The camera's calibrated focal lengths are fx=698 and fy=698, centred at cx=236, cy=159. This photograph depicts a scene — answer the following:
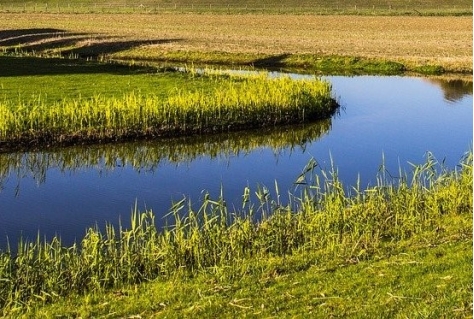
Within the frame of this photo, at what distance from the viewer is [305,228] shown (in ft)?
42.7

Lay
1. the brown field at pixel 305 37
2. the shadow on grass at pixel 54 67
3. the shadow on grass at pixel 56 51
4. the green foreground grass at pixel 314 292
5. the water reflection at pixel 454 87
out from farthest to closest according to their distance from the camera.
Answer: the brown field at pixel 305 37
the shadow on grass at pixel 56 51
the shadow on grass at pixel 54 67
the water reflection at pixel 454 87
the green foreground grass at pixel 314 292

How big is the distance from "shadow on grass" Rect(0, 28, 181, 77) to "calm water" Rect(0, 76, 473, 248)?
14.9 m

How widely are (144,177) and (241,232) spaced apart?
321 inches

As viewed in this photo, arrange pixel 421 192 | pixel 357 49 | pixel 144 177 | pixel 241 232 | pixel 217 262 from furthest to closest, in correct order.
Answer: pixel 357 49 → pixel 144 177 → pixel 421 192 → pixel 241 232 → pixel 217 262

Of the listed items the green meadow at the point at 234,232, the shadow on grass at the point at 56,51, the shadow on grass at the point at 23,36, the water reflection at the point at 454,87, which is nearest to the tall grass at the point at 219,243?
the green meadow at the point at 234,232

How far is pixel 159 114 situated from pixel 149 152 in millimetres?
2345

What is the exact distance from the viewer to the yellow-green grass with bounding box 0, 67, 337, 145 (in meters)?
22.7

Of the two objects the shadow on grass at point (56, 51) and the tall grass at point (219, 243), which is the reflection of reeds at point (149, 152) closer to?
the tall grass at point (219, 243)

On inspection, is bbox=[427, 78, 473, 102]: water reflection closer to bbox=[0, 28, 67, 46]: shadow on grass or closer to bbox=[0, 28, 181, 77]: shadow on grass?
bbox=[0, 28, 181, 77]: shadow on grass

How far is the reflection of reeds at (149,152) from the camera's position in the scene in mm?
20844

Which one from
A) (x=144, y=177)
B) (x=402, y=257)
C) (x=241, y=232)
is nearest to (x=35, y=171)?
(x=144, y=177)

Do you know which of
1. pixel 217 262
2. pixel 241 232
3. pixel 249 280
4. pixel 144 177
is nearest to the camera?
pixel 249 280

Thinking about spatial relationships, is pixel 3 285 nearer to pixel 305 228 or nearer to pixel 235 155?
pixel 305 228

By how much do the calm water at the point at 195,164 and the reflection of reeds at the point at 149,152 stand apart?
3 cm
